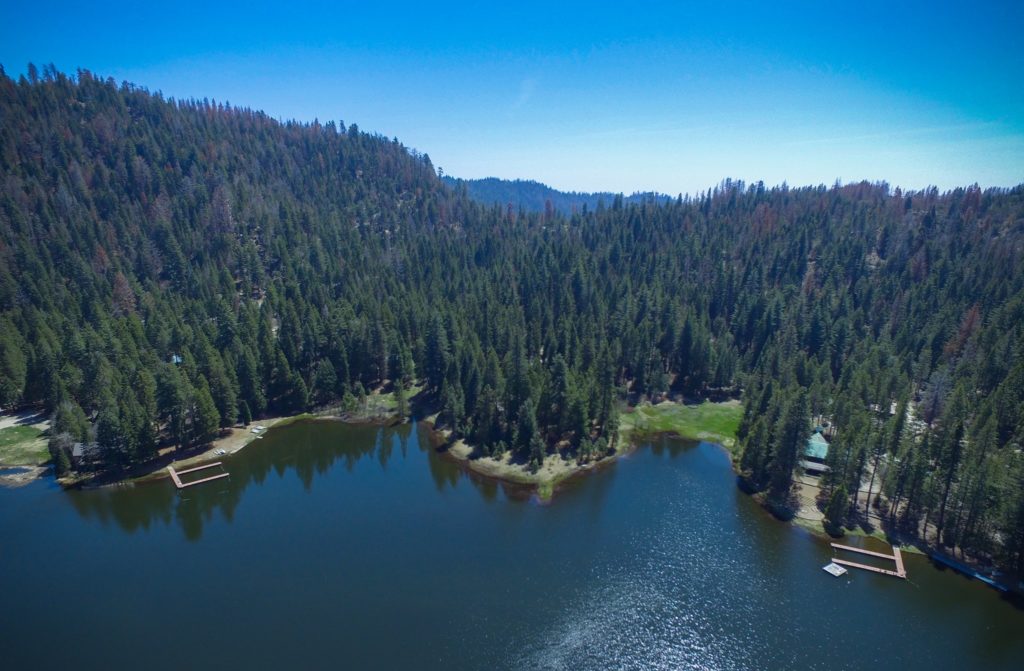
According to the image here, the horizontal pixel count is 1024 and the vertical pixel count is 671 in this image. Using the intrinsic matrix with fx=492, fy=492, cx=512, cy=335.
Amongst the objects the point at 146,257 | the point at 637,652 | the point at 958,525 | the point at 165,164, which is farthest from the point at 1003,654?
the point at 165,164

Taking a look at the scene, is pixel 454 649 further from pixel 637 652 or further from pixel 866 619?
pixel 866 619

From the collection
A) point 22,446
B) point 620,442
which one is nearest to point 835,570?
point 620,442

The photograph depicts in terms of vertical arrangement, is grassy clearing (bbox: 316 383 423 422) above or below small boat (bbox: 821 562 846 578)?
above

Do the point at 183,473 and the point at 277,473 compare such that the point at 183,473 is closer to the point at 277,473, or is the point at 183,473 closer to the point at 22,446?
the point at 277,473

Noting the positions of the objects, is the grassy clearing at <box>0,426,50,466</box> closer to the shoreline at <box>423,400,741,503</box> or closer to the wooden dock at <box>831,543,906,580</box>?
the shoreline at <box>423,400,741,503</box>

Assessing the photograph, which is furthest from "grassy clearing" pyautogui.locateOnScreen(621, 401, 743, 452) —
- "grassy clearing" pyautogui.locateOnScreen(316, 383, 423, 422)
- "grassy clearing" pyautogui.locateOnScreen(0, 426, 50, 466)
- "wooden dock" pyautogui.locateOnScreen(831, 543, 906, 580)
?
"grassy clearing" pyautogui.locateOnScreen(0, 426, 50, 466)

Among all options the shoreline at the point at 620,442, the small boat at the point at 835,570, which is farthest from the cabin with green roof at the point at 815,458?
the small boat at the point at 835,570
